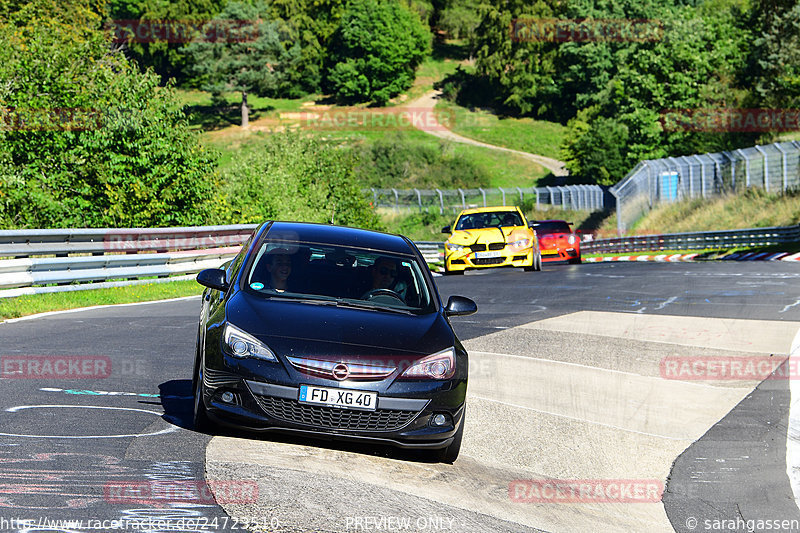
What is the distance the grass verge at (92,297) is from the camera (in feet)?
47.5

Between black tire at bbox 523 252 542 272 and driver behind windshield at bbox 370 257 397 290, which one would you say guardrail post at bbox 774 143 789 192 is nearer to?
black tire at bbox 523 252 542 272

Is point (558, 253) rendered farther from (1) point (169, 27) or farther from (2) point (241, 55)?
(1) point (169, 27)

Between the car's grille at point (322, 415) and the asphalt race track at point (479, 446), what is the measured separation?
241 mm

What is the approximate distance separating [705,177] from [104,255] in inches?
1351

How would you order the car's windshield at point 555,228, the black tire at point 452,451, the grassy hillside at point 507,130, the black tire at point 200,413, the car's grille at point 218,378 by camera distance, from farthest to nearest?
the grassy hillside at point 507,130
the car's windshield at point 555,228
the black tire at point 452,451
the black tire at point 200,413
the car's grille at point 218,378

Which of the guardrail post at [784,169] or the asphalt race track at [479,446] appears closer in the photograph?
the asphalt race track at [479,446]

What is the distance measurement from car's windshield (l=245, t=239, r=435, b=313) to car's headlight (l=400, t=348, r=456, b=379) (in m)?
0.66

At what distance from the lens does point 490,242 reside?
75.2ft

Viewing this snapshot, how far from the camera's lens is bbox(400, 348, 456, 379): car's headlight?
21.1ft

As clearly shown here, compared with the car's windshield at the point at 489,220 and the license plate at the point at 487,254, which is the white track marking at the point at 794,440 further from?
the car's windshield at the point at 489,220

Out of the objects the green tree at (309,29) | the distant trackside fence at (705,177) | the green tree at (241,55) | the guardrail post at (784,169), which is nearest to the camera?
the guardrail post at (784,169)

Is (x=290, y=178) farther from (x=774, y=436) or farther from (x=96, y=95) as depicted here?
(x=774, y=436)

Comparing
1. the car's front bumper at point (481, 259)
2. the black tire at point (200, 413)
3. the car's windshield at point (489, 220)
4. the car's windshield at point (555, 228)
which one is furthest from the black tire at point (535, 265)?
the black tire at point (200, 413)

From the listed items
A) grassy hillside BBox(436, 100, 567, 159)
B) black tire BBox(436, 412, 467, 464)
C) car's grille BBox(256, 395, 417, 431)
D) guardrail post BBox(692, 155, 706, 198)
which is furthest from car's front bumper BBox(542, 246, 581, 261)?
grassy hillside BBox(436, 100, 567, 159)
